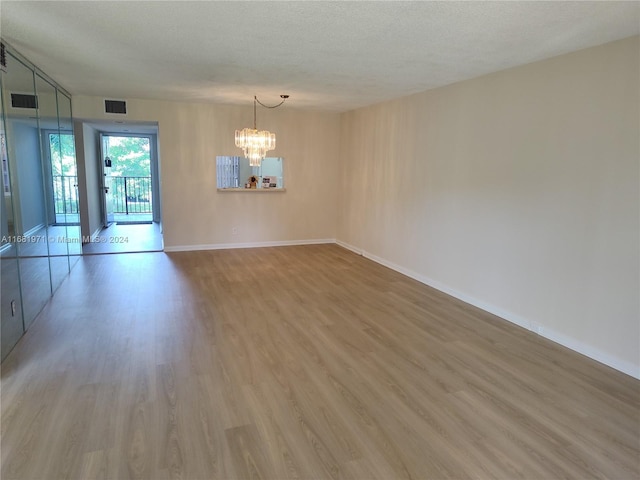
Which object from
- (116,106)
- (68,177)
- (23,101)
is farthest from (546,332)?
(116,106)

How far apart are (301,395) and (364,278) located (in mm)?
3006

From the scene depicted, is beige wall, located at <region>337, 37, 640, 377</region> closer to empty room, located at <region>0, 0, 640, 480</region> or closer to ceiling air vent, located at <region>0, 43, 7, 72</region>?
empty room, located at <region>0, 0, 640, 480</region>

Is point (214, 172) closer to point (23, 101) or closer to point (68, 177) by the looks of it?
point (68, 177)

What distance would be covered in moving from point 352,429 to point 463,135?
139 inches

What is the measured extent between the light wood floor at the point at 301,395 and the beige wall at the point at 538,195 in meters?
0.35

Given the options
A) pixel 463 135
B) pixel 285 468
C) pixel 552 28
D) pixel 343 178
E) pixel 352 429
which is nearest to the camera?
pixel 285 468

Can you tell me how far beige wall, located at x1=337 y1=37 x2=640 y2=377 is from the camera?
9.95 feet

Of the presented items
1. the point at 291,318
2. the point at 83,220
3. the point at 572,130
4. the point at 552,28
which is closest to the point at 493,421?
the point at 291,318

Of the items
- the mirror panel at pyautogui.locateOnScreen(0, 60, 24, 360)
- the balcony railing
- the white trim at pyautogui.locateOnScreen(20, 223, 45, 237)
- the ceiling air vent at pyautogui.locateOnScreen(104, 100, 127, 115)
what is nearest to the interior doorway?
the balcony railing

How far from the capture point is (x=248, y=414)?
2.42m

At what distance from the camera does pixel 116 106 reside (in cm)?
630

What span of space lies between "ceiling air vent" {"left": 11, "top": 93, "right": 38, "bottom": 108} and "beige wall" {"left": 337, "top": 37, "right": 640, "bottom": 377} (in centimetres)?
437

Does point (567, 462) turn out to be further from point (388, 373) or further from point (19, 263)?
point (19, 263)

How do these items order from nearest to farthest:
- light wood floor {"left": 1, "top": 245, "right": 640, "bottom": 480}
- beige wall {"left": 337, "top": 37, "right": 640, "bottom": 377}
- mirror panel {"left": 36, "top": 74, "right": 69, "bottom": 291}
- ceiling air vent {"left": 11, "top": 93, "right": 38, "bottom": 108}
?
light wood floor {"left": 1, "top": 245, "right": 640, "bottom": 480} < beige wall {"left": 337, "top": 37, "right": 640, "bottom": 377} < ceiling air vent {"left": 11, "top": 93, "right": 38, "bottom": 108} < mirror panel {"left": 36, "top": 74, "right": 69, "bottom": 291}
